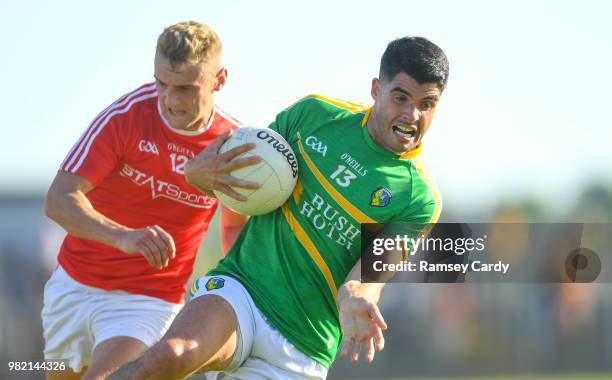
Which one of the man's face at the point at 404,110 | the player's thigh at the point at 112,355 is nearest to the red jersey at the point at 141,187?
the player's thigh at the point at 112,355

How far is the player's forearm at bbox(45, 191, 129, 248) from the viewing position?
7594 mm

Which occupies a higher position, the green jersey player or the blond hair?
the blond hair

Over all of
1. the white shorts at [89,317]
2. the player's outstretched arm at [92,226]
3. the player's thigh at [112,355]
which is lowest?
the player's thigh at [112,355]

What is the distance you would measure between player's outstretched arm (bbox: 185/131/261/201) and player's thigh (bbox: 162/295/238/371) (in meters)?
0.73

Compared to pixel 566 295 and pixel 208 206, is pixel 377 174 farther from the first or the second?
pixel 566 295

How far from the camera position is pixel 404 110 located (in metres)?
7.49

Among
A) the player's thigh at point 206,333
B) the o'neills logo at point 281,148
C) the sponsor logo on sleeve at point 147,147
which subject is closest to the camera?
the player's thigh at point 206,333

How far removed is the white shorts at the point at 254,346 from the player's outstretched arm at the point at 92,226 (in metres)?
0.51

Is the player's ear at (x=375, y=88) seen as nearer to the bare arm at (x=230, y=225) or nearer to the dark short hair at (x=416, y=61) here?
the dark short hair at (x=416, y=61)

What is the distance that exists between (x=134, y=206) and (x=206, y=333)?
5.88 ft

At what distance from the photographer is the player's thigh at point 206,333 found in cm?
696

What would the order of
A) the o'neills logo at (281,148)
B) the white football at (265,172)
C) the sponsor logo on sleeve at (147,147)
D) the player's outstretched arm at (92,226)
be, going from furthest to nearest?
the sponsor logo on sleeve at (147,147)
the o'neills logo at (281,148)
the white football at (265,172)
the player's outstretched arm at (92,226)

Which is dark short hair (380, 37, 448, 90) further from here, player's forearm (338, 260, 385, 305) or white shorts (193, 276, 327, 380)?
white shorts (193, 276, 327, 380)

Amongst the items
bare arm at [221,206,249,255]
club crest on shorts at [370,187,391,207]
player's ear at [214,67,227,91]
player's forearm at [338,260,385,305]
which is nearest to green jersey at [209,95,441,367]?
club crest on shorts at [370,187,391,207]
